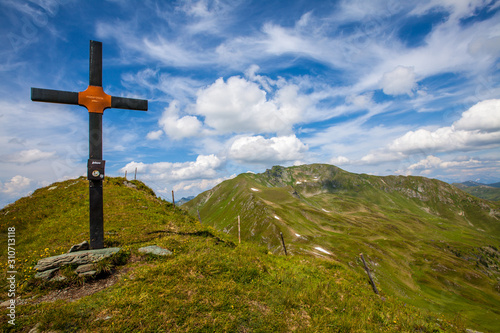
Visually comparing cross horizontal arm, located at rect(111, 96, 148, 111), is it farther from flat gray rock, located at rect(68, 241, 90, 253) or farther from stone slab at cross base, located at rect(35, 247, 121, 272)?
stone slab at cross base, located at rect(35, 247, 121, 272)

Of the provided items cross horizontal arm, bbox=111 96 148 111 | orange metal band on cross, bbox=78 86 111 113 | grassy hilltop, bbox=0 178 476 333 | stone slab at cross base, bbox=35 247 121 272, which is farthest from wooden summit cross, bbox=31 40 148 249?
grassy hilltop, bbox=0 178 476 333

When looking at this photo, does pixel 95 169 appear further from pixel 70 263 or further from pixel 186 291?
pixel 186 291

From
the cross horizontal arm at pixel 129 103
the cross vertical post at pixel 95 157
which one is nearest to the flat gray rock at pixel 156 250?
the cross vertical post at pixel 95 157

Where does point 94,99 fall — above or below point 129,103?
below

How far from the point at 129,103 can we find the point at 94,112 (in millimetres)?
2084

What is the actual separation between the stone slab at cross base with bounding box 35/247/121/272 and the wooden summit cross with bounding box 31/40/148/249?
1.24 meters

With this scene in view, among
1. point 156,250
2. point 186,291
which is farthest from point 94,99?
point 186,291

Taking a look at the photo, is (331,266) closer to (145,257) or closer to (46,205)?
(145,257)

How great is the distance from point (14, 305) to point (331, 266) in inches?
731

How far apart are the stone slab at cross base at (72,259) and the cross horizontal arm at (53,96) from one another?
838 centimetres

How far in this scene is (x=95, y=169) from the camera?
40.5 feet

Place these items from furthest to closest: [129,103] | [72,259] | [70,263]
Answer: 1. [129,103]
2. [72,259]
3. [70,263]

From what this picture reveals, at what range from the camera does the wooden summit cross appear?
40.0ft

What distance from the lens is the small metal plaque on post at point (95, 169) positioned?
1214 cm
